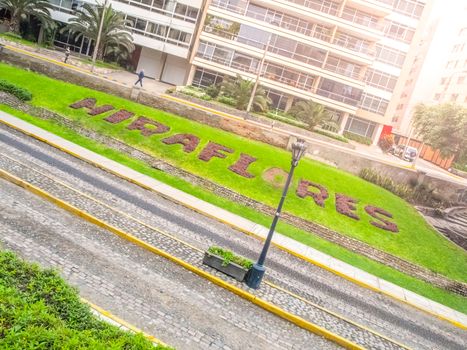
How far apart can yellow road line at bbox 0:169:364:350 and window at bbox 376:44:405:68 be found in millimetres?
47685

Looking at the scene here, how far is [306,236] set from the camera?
21391 millimetres

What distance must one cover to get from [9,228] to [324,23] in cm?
4638

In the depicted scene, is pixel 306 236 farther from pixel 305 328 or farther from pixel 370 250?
pixel 305 328

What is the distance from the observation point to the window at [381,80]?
52.6 meters

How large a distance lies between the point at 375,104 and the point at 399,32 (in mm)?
9779

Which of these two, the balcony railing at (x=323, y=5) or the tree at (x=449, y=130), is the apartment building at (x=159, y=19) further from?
the tree at (x=449, y=130)

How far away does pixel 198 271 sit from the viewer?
521 inches

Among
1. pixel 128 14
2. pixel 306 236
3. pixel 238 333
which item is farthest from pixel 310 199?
pixel 128 14

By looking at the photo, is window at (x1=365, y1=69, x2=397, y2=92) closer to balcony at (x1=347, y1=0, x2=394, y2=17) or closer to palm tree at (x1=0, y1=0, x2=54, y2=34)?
balcony at (x1=347, y1=0, x2=394, y2=17)

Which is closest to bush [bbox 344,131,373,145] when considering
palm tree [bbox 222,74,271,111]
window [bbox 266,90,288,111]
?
window [bbox 266,90,288,111]

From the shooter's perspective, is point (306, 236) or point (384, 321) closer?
point (384, 321)

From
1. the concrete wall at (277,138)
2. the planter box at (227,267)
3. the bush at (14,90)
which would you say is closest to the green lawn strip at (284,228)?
the bush at (14,90)

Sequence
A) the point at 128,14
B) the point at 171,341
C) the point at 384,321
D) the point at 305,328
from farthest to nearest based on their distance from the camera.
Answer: the point at 128,14
the point at 384,321
the point at 305,328
the point at 171,341

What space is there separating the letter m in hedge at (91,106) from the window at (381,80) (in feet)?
120
